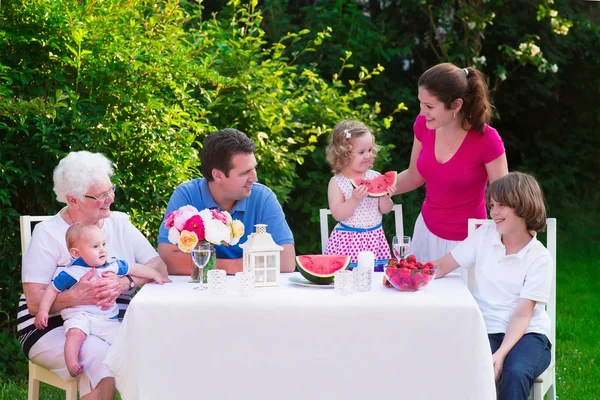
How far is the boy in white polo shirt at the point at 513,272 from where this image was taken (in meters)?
4.00

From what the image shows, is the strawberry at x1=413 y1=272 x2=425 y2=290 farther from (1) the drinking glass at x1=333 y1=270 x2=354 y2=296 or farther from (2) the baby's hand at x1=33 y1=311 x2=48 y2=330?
(2) the baby's hand at x1=33 y1=311 x2=48 y2=330

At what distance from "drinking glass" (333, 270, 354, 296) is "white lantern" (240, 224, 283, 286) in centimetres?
31

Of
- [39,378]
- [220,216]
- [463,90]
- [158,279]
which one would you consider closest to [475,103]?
[463,90]

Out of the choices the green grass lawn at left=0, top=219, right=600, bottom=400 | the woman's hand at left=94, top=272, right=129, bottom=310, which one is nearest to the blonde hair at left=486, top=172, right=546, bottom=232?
the woman's hand at left=94, top=272, right=129, bottom=310

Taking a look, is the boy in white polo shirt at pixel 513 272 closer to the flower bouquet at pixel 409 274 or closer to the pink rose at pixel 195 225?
the flower bouquet at pixel 409 274

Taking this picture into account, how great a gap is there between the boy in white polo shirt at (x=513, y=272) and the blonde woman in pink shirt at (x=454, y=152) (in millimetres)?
556

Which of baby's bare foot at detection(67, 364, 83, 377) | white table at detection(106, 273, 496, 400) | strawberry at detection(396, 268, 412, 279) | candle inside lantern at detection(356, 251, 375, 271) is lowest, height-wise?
baby's bare foot at detection(67, 364, 83, 377)

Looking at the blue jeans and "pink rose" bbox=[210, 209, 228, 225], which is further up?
"pink rose" bbox=[210, 209, 228, 225]

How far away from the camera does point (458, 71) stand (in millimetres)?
4727

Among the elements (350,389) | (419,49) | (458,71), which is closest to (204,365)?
(350,389)

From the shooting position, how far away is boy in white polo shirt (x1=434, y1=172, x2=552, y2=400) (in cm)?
400

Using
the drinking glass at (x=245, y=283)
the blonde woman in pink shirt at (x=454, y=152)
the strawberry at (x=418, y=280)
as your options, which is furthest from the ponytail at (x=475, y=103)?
the drinking glass at (x=245, y=283)

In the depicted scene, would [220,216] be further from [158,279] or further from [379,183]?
[379,183]

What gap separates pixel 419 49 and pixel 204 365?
752 centimetres
